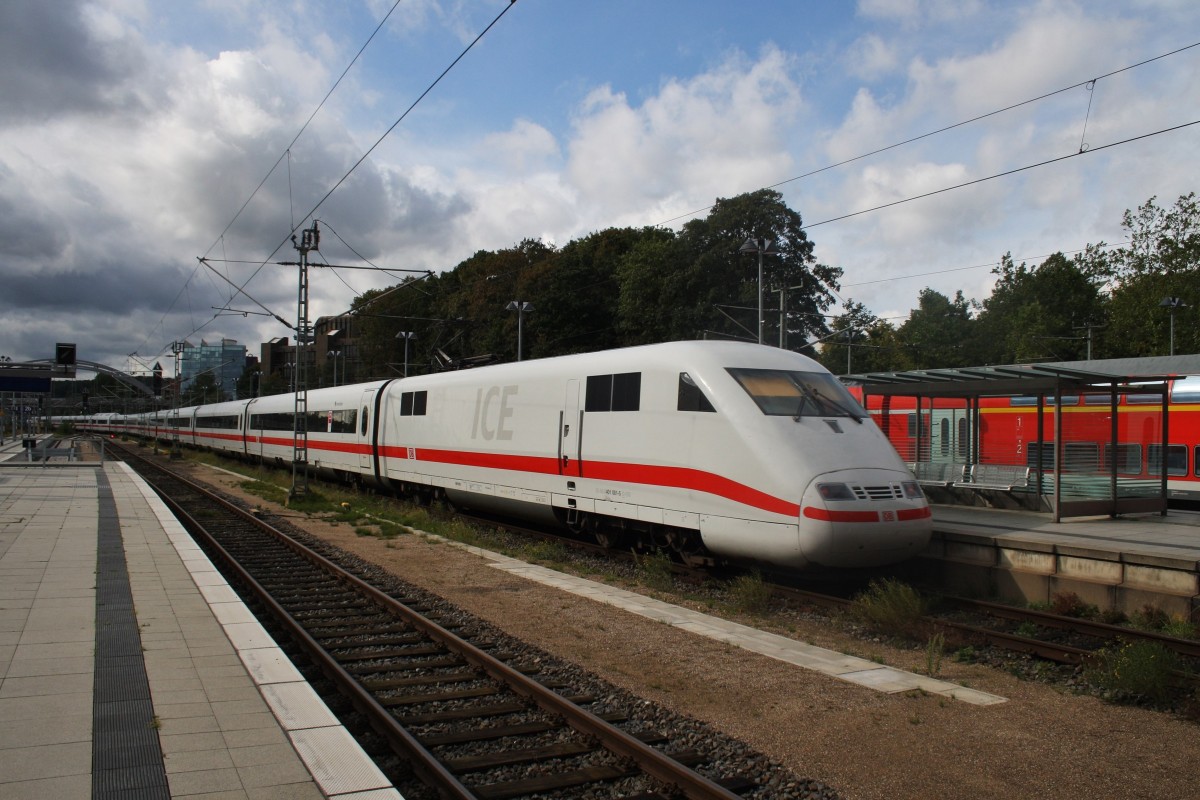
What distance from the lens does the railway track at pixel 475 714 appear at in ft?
17.1

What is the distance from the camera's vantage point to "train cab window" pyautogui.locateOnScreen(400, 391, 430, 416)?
20266 millimetres

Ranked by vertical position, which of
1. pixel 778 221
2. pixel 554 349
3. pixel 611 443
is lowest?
pixel 611 443

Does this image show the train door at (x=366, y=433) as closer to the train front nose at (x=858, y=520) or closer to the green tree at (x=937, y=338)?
the train front nose at (x=858, y=520)

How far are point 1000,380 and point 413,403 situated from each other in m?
12.6

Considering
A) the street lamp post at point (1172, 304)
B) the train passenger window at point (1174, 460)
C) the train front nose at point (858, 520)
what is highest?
the street lamp post at point (1172, 304)

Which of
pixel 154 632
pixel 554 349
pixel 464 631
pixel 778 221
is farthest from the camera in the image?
pixel 554 349

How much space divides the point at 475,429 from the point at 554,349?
119 ft

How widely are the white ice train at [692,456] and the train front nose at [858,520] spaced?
0.02 metres

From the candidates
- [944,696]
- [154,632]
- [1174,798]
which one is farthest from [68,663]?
[1174,798]

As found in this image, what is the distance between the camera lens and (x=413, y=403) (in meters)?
20.9

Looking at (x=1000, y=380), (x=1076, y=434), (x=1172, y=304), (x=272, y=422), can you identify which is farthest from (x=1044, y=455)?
(x=272, y=422)

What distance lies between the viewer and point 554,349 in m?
53.5

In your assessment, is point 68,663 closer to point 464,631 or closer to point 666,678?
point 464,631

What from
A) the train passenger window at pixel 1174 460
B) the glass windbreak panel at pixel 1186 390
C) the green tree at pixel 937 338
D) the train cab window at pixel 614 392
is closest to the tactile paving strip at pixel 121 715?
the train cab window at pixel 614 392
